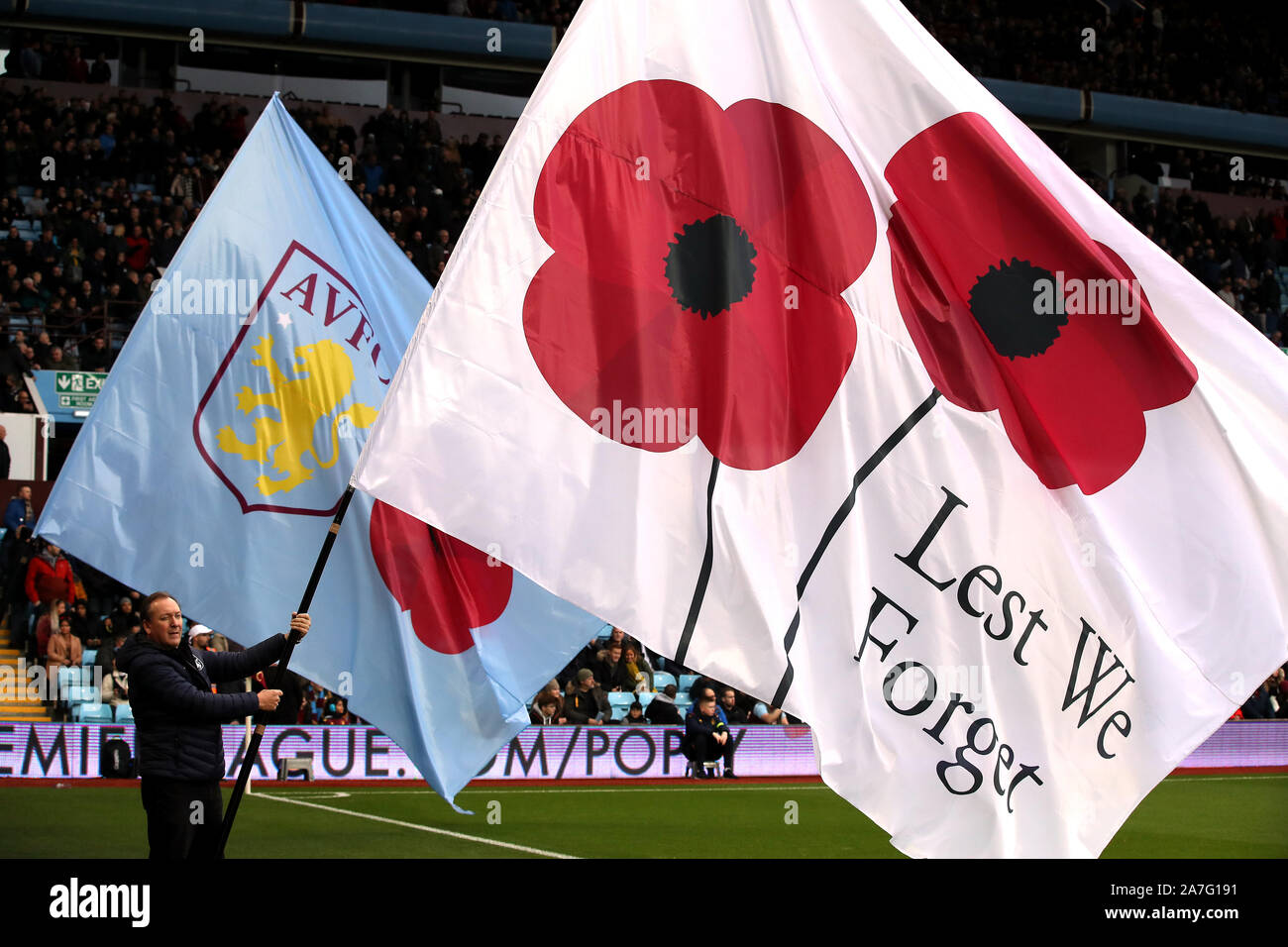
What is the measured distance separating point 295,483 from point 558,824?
5.89m

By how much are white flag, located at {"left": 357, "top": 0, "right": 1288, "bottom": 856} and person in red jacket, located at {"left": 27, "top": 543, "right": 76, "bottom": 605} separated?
1736cm


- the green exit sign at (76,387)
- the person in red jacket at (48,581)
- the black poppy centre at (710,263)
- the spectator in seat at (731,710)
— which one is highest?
the green exit sign at (76,387)

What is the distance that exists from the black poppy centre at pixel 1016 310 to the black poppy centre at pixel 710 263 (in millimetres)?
946

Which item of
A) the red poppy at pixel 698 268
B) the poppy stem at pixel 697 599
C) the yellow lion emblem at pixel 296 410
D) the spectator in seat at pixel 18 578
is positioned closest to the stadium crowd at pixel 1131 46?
the spectator in seat at pixel 18 578

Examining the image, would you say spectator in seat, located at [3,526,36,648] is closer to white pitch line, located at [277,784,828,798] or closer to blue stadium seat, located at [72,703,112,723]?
blue stadium seat, located at [72,703,112,723]

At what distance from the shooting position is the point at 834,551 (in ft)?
19.1

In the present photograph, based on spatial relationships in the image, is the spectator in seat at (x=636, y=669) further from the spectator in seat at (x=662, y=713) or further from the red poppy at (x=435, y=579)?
the red poppy at (x=435, y=579)

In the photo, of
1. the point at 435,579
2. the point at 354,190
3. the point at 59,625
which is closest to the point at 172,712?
the point at 435,579

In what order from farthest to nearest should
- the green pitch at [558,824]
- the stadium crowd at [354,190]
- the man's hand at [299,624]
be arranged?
1. the stadium crowd at [354,190]
2. the green pitch at [558,824]
3. the man's hand at [299,624]

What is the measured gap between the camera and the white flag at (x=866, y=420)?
563 cm

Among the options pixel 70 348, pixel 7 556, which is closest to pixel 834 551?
pixel 7 556

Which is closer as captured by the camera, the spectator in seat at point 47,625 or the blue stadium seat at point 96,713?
the blue stadium seat at point 96,713

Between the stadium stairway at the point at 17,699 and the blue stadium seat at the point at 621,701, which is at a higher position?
the stadium stairway at the point at 17,699

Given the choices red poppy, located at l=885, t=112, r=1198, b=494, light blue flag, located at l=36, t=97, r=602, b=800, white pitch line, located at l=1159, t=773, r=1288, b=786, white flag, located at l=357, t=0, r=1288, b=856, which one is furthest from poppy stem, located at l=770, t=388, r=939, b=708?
white pitch line, located at l=1159, t=773, r=1288, b=786
